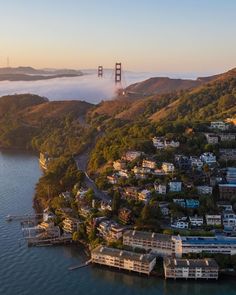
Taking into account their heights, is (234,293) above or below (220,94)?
below

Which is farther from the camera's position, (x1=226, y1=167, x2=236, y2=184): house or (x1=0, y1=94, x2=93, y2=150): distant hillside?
(x1=0, y1=94, x2=93, y2=150): distant hillside

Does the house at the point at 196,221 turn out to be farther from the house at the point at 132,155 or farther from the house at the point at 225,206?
the house at the point at 132,155

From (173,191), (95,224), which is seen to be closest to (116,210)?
(95,224)

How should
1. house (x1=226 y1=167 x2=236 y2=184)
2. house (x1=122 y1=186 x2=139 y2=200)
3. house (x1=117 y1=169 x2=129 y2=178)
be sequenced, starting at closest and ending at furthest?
house (x1=122 y1=186 x2=139 y2=200)
house (x1=226 y1=167 x2=236 y2=184)
house (x1=117 y1=169 x2=129 y2=178)

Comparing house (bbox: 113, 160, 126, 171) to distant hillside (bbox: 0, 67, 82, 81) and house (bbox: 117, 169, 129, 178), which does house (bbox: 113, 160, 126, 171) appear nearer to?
house (bbox: 117, 169, 129, 178)

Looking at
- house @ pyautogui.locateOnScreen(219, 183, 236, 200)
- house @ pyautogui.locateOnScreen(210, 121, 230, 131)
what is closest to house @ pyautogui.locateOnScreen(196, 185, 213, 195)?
house @ pyautogui.locateOnScreen(219, 183, 236, 200)

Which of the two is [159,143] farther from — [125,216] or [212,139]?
[125,216]

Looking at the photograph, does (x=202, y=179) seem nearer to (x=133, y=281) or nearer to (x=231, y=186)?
(x=231, y=186)
